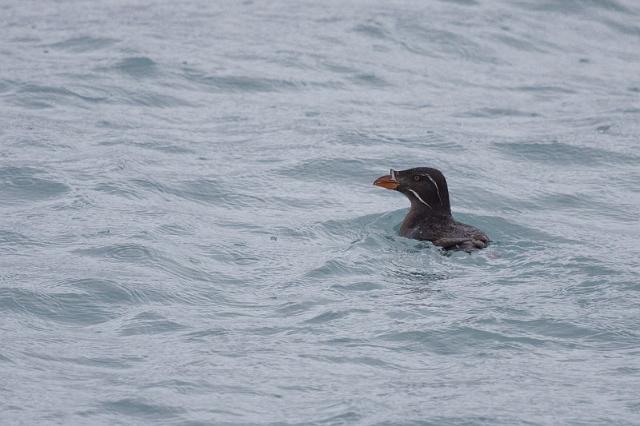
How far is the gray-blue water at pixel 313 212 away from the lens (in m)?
8.52

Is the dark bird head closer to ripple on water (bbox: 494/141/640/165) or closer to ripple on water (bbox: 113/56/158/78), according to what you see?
ripple on water (bbox: 494/141/640/165)

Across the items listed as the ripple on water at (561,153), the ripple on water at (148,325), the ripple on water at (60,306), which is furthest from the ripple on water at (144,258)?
the ripple on water at (561,153)

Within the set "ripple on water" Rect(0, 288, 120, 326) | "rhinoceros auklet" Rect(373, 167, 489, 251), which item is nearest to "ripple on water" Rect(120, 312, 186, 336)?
"ripple on water" Rect(0, 288, 120, 326)

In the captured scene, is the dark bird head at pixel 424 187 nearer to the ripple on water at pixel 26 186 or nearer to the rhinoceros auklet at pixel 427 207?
the rhinoceros auklet at pixel 427 207

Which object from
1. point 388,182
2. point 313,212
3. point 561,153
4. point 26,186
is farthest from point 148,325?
point 561,153

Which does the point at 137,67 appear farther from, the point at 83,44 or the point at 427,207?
the point at 427,207

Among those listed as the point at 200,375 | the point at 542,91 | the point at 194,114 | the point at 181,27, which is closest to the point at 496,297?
the point at 200,375

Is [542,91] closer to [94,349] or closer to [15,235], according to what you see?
[15,235]

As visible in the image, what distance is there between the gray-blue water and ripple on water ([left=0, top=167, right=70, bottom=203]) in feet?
0.12

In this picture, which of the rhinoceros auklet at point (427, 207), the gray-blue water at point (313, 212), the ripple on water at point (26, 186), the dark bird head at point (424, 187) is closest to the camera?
the gray-blue water at point (313, 212)

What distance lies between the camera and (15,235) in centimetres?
1190

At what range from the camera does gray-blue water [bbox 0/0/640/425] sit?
852cm

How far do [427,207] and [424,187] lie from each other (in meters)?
0.19

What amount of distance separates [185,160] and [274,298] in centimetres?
518
